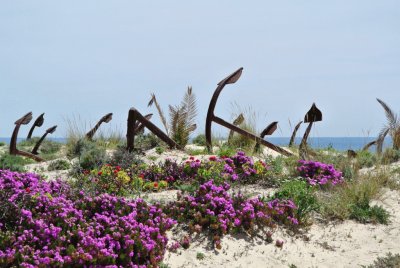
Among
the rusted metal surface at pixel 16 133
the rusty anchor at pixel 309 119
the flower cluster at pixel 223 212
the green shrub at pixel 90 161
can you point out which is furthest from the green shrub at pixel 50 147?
the flower cluster at pixel 223 212

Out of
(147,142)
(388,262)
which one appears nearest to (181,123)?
(147,142)

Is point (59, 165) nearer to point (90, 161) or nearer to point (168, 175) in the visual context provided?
point (90, 161)

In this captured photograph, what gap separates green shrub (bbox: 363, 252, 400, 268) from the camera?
5957 mm

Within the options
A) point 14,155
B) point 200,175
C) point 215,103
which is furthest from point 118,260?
point 14,155

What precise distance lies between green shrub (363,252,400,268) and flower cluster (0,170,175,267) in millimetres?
2376

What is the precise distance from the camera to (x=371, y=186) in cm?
815

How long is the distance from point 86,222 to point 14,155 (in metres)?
7.19

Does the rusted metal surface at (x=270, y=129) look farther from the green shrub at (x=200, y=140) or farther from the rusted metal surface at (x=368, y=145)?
the green shrub at (x=200, y=140)

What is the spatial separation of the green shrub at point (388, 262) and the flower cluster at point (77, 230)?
2376mm

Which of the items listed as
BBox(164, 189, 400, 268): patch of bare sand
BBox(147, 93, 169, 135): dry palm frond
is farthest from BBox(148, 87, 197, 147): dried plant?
BBox(164, 189, 400, 268): patch of bare sand

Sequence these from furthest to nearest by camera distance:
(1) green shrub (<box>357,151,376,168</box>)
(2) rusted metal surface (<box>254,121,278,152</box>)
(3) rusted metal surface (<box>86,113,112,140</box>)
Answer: (3) rusted metal surface (<box>86,113,112,140</box>) → (1) green shrub (<box>357,151,376,168</box>) → (2) rusted metal surface (<box>254,121,278,152</box>)

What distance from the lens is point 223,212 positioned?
6.33m

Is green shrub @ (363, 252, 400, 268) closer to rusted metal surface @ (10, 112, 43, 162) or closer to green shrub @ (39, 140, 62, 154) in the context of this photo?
rusted metal surface @ (10, 112, 43, 162)

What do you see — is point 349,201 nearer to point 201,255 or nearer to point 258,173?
point 258,173
